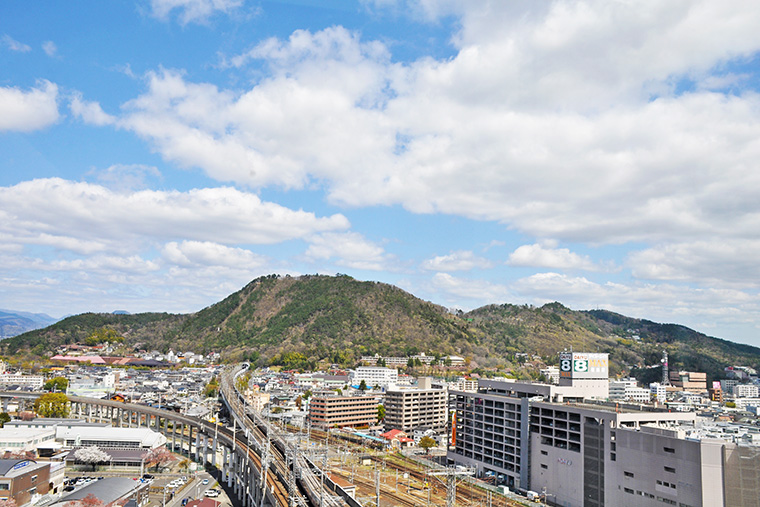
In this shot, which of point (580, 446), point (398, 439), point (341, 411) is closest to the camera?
point (580, 446)

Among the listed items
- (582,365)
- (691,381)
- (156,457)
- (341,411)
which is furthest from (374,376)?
(691,381)

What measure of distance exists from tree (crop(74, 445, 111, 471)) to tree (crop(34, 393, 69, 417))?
2697cm

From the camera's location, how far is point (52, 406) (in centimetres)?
7875

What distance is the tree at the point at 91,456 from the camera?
54969mm

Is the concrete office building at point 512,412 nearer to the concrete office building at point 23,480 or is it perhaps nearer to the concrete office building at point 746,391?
the concrete office building at point 23,480

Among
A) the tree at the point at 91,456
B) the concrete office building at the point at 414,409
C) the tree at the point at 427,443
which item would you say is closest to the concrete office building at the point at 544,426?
the tree at the point at 427,443

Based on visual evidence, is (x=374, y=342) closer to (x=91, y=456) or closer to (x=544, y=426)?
(x=91, y=456)

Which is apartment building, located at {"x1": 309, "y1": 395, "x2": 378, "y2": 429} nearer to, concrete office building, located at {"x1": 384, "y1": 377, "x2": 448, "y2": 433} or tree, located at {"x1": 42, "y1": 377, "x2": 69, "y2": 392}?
concrete office building, located at {"x1": 384, "y1": 377, "x2": 448, "y2": 433}

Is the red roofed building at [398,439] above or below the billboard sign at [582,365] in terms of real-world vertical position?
below

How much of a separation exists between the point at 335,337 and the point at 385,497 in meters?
130

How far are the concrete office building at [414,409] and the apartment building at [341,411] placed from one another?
20.8 feet

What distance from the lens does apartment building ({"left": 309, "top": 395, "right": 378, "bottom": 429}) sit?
79000 mm

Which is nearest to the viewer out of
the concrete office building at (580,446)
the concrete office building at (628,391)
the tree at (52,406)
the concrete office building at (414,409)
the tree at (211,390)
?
the concrete office building at (580,446)

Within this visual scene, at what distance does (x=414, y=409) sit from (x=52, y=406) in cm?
5465
